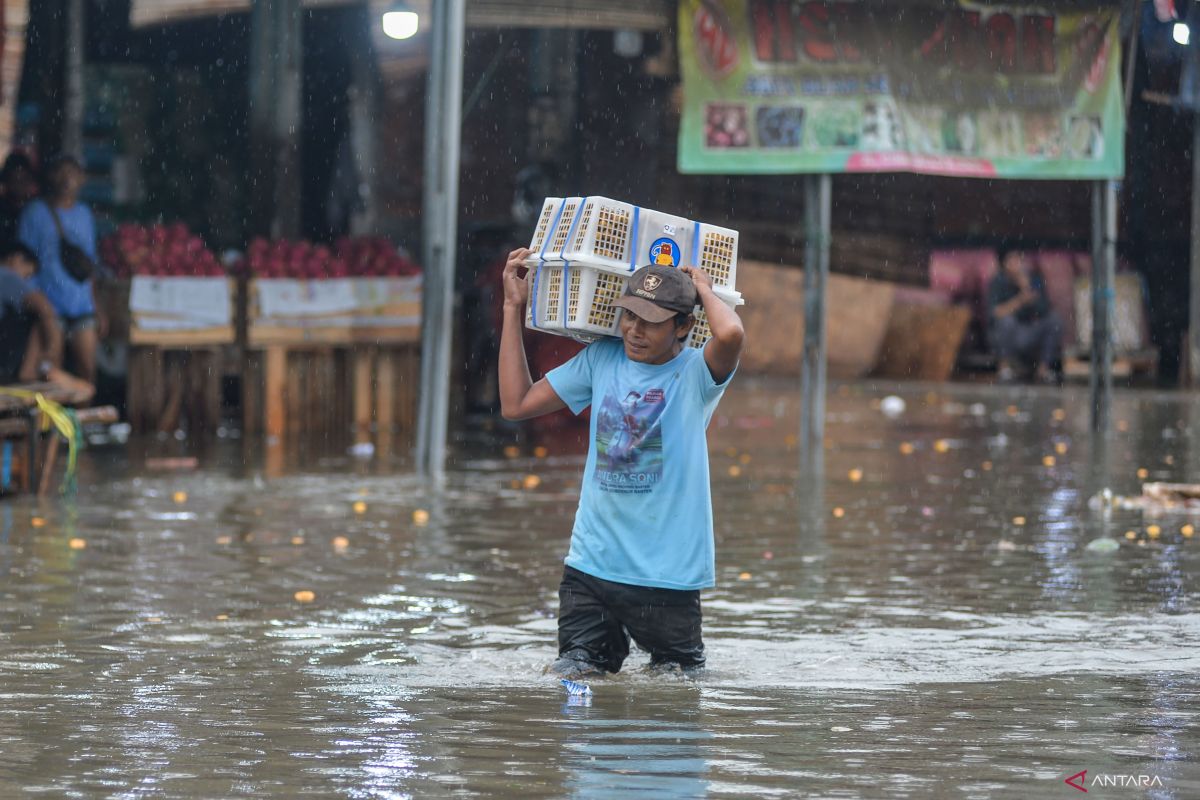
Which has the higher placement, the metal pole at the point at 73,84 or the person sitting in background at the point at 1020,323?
the metal pole at the point at 73,84

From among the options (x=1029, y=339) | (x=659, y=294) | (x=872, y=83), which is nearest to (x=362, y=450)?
(x=872, y=83)

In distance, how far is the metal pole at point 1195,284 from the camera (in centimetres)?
2581

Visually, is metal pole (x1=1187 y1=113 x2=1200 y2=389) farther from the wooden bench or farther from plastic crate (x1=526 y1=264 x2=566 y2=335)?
plastic crate (x1=526 y1=264 x2=566 y2=335)

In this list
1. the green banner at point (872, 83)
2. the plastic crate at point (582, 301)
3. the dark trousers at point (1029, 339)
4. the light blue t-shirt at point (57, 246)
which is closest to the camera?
the plastic crate at point (582, 301)

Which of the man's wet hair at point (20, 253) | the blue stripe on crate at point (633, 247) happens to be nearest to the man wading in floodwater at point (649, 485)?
the blue stripe on crate at point (633, 247)

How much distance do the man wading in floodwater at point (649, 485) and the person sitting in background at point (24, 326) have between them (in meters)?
10.8

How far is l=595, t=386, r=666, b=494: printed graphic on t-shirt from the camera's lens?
6.71 m

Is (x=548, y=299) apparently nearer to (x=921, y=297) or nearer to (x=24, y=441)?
(x=24, y=441)

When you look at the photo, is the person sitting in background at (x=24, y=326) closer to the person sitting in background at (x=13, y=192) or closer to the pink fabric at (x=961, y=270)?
the person sitting in background at (x=13, y=192)

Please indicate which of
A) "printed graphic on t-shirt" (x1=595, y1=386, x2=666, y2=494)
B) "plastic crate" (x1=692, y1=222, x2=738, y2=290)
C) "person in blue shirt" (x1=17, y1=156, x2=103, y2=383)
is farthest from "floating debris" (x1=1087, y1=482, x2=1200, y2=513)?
"person in blue shirt" (x1=17, y1=156, x2=103, y2=383)

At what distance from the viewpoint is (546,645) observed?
789 cm

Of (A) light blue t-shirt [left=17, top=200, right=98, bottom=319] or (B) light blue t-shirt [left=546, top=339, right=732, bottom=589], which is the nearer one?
(B) light blue t-shirt [left=546, top=339, right=732, bottom=589]

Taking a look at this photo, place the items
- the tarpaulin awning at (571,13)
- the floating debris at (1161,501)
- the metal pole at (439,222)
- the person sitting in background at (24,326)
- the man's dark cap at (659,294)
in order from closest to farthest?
the man's dark cap at (659,294)
the floating debris at (1161,501)
the metal pole at (439,222)
the person sitting in background at (24,326)
the tarpaulin awning at (571,13)

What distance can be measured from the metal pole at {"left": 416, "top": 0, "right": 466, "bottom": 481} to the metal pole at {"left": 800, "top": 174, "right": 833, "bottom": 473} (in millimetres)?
3408
